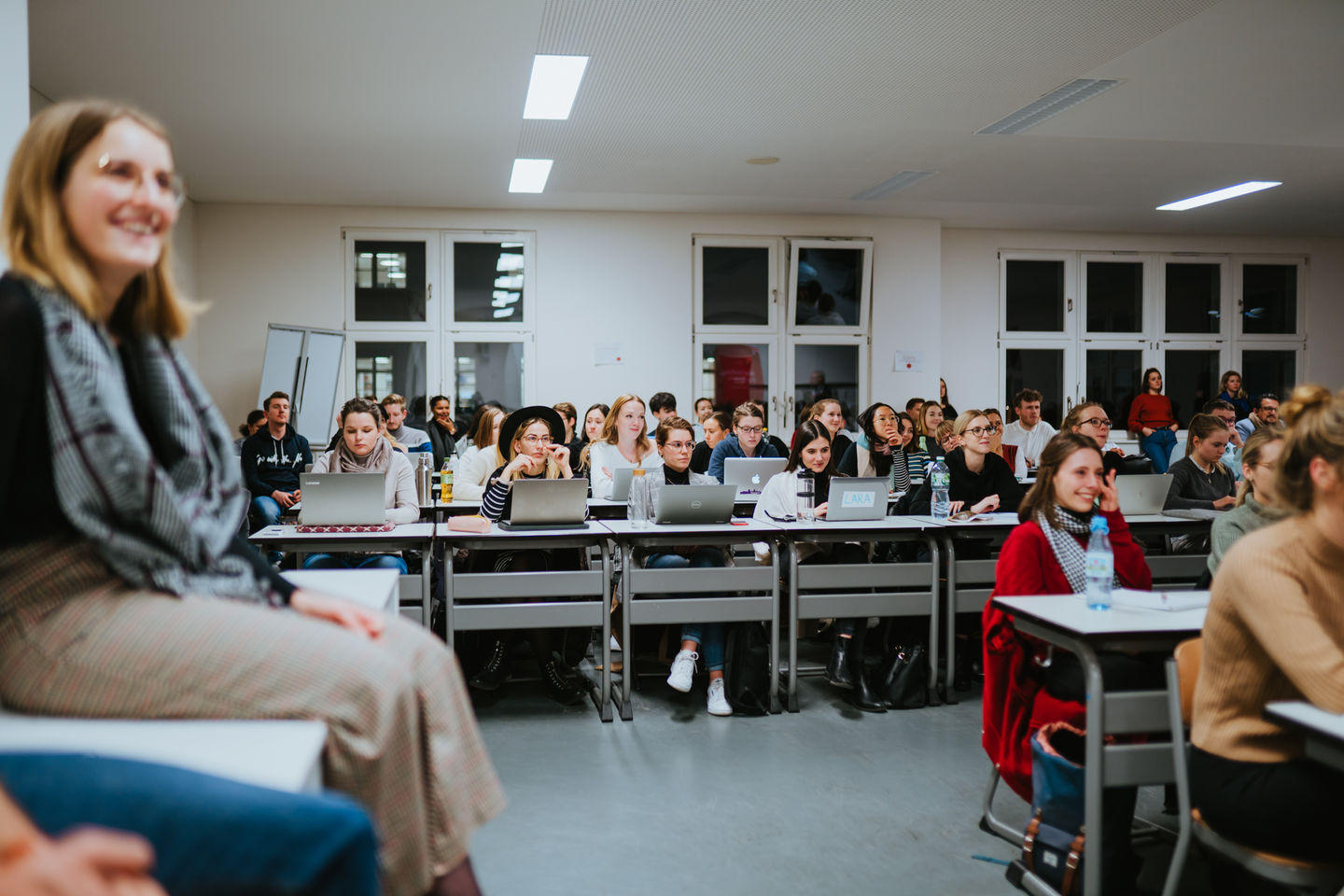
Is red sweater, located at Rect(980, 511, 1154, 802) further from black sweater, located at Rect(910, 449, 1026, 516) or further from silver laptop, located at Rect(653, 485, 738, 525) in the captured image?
black sweater, located at Rect(910, 449, 1026, 516)

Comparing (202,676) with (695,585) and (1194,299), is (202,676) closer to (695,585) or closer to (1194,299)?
(695,585)

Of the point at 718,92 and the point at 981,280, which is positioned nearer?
the point at 718,92

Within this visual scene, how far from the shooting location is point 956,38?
4.76m

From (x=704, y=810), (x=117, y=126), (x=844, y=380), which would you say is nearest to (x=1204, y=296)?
(x=844, y=380)

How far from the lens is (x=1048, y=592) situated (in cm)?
285

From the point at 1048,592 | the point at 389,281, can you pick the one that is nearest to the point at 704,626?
the point at 1048,592

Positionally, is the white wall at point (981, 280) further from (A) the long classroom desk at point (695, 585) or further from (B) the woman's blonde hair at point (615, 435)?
(A) the long classroom desk at point (695, 585)

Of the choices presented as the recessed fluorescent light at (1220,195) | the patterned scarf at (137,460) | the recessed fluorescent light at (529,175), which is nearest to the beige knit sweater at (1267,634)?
the patterned scarf at (137,460)

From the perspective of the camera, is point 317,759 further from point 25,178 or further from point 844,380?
point 844,380

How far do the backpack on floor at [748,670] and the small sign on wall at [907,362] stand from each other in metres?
5.86

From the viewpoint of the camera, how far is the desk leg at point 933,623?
13.6 ft

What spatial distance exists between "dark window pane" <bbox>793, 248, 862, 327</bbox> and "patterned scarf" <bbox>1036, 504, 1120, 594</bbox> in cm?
660

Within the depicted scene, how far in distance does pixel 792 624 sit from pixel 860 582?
35 cm

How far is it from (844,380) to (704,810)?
696 centimetres
